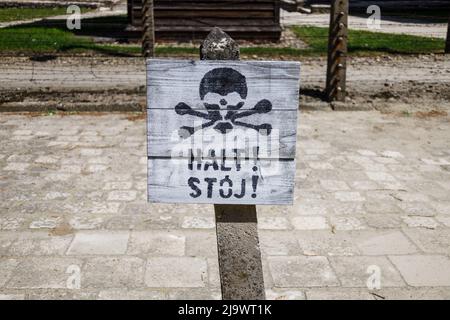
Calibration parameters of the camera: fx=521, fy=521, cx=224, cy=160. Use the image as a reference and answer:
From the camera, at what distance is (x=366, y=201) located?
17.5 ft

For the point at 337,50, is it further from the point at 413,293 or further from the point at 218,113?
the point at 218,113

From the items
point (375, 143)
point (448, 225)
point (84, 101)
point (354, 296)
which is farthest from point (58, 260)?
point (84, 101)

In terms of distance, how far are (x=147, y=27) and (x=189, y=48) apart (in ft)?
9.45

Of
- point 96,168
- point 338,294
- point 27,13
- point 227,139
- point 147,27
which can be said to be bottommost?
point 338,294

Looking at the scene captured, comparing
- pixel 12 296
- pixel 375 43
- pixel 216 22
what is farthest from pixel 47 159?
pixel 375 43

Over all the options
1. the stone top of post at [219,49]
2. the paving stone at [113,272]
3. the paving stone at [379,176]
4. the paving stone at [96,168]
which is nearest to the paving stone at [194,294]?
the paving stone at [113,272]

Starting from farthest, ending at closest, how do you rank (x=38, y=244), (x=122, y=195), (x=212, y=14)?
1. (x=212, y=14)
2. (x=122, y=195)
3. (x=38, y=244)

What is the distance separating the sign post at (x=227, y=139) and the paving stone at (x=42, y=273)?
182 cm

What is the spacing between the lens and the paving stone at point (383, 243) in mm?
4285

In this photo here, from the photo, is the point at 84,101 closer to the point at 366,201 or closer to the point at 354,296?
the point at 366,201

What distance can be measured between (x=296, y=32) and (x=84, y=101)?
10.5m

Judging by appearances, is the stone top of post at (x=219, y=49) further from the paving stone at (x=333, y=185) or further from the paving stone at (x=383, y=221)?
the paving stone at (x=333, y=185)

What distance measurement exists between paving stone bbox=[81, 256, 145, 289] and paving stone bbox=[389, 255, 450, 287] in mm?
1981

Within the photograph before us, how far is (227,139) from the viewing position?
2248 mm
